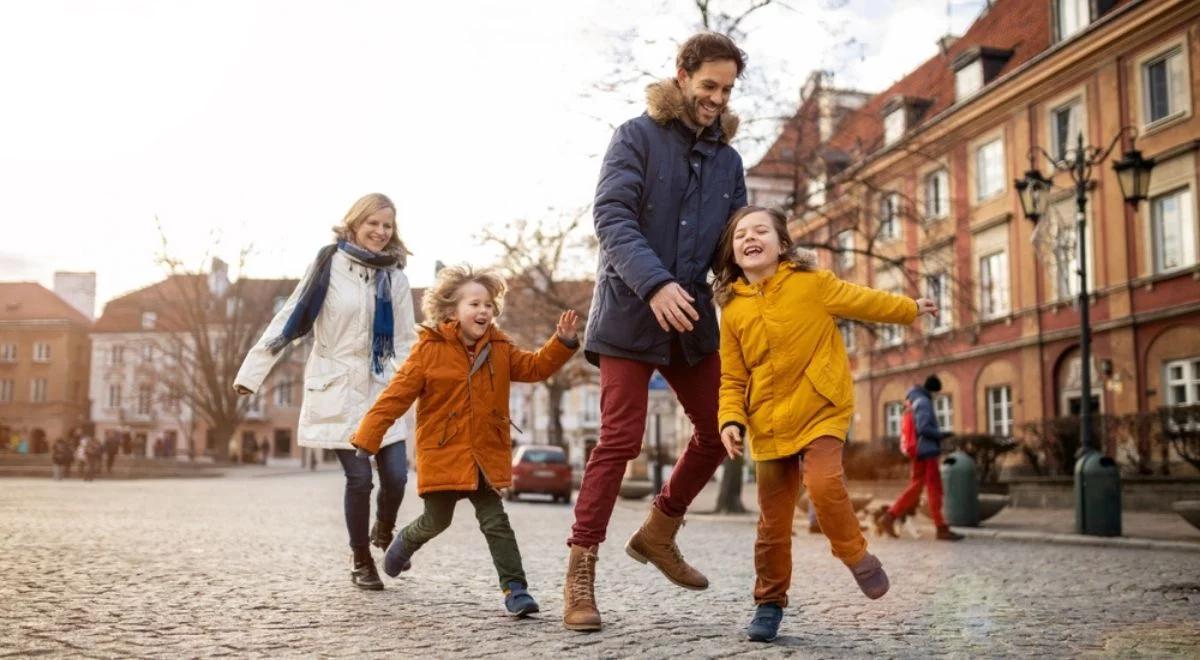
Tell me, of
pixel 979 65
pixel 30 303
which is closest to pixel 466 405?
pixel 979 65

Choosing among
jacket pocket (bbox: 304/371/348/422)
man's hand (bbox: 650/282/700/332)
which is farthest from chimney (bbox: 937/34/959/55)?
man's hand (bbox: 650/282/700/332)

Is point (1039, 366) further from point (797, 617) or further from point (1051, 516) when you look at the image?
point (797, 617)

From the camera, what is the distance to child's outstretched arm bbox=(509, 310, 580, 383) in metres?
4.98

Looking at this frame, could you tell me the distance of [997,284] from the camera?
1234 inches

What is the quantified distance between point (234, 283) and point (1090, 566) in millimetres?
43041

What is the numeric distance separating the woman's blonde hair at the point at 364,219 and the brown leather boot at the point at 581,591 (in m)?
2.60

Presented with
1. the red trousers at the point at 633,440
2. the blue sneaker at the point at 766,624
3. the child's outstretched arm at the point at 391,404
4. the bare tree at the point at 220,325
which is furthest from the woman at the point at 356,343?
the bare tree at the point at 220,325

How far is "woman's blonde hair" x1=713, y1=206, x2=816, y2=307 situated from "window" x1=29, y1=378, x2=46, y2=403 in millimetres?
85855

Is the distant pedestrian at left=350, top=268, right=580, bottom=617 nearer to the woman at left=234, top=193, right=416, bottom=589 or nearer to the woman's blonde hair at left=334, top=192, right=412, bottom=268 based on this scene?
the woman at left=234, top=193, right=416, bottom=589

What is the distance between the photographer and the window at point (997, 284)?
31.6 meters

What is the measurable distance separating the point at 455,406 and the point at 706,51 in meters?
1.85

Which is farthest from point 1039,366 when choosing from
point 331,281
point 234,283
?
point 234,283

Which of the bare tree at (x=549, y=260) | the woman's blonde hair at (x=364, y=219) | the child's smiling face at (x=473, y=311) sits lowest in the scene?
the child's smiling face at (x=473, y=311)

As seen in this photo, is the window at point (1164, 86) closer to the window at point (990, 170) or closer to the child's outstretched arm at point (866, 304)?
the window at point (990, 170)
